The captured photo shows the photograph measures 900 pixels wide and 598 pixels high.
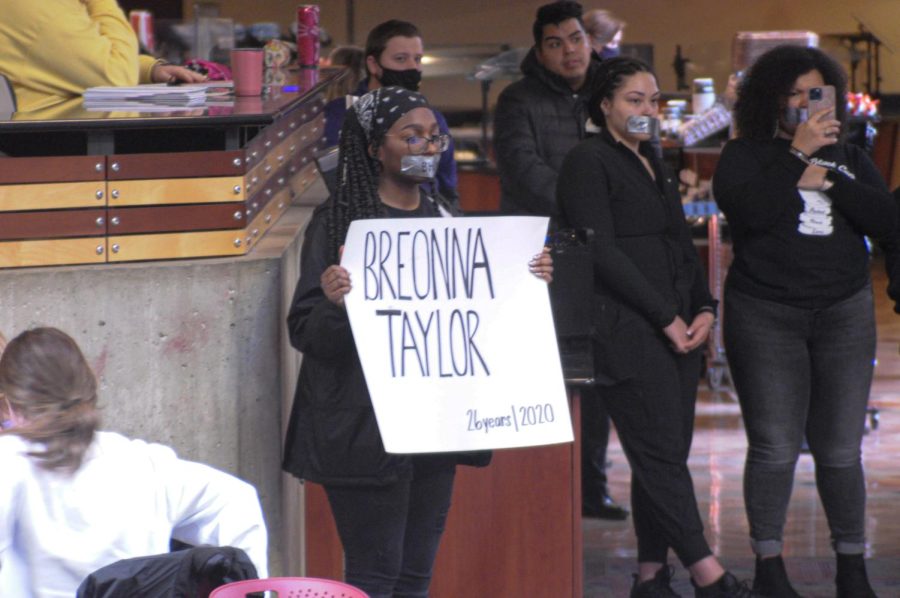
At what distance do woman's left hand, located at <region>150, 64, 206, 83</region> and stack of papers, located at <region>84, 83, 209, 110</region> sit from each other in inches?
31.6

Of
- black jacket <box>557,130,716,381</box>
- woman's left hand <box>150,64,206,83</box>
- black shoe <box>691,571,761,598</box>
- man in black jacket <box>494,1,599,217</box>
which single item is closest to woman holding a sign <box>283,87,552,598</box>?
black jacket <box>557,130,716,381</box>

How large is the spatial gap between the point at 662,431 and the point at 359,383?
4.01 feet

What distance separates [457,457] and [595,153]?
1.16 m

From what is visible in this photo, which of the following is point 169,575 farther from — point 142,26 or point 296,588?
point 142,26

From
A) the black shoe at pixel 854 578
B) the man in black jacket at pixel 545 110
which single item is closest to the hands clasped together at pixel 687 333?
the black shoe at pixel 854 578

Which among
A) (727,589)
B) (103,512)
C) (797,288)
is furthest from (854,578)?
(103,512)

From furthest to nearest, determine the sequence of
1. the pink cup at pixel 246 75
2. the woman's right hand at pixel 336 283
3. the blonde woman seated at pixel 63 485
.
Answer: the pink cup at pixel 246 75 < the woman's right hand at pixel 336 283 < the blonde woman seated at pixel 63 485

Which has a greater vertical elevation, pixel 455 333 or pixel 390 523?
pixel 455 333

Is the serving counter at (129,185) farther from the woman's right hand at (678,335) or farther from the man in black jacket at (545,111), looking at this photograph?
the man in black jacket at (545,111)

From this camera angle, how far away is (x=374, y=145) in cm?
302

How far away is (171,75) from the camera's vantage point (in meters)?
4.49

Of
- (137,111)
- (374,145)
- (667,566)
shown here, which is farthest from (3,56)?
(667,566)

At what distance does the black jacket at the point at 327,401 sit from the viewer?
2.93m

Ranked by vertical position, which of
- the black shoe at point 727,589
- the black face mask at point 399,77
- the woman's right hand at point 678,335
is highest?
the black face mask at point 399,77
